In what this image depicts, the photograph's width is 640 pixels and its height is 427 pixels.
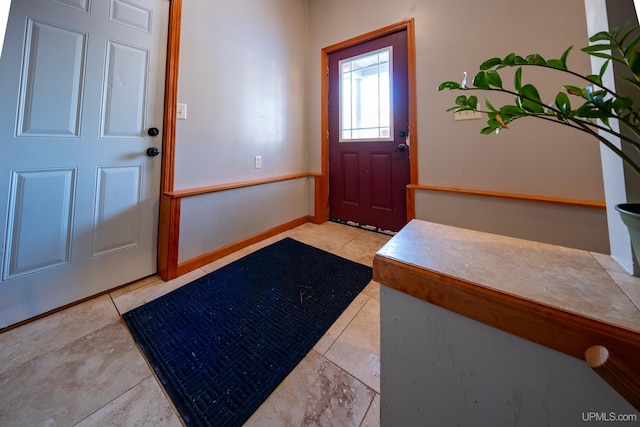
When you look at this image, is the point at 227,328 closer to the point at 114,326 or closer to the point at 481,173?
the point at 114,326

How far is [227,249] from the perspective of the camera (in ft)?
6.12

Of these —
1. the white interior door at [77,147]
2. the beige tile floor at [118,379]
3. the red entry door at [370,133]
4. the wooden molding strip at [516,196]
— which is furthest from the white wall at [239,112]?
the wooden molding strip at [516,196]

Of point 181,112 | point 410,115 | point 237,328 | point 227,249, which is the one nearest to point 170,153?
point 181,112

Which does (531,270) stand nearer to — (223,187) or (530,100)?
(530,100)

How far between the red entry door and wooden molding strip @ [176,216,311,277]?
2.08 feet

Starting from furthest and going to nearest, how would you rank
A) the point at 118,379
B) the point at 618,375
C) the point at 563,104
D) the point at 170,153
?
the point at 170,153
the point at 118,379
the point at 563,104
the point at 618,375

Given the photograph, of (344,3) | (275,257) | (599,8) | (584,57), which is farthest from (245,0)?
(584,57)

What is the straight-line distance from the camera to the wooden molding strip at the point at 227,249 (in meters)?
1.59

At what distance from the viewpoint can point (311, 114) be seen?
2.65m

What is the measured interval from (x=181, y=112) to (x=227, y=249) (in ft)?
3.45

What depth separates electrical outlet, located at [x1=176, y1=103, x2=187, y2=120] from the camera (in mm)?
1530

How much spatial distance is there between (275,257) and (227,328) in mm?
759

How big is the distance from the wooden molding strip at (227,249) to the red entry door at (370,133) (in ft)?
2.08
